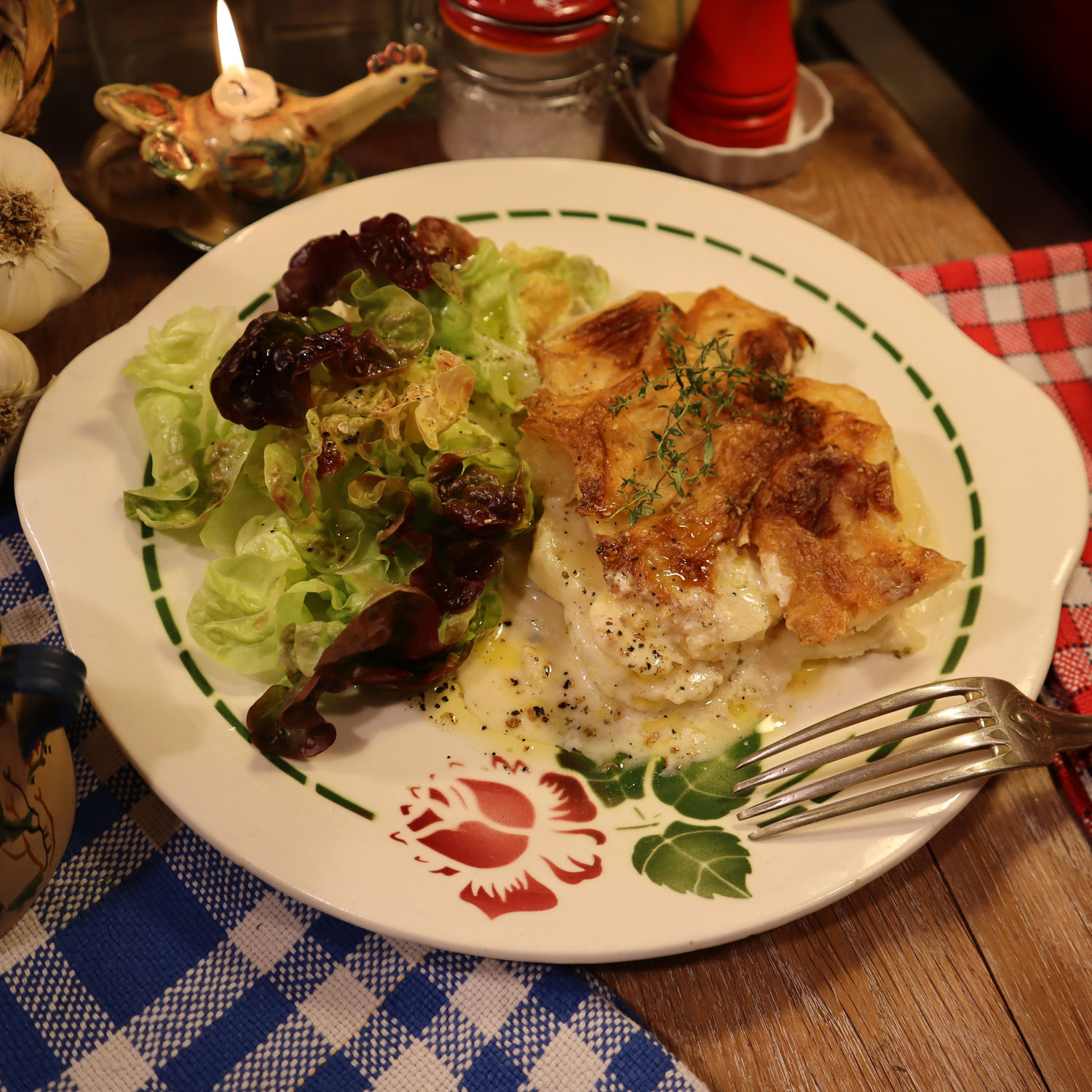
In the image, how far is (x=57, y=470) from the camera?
2.36 metres

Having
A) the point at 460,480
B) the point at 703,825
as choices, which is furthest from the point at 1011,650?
the point at 460,480

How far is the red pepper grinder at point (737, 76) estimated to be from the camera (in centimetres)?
349

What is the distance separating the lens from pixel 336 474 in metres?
2.34

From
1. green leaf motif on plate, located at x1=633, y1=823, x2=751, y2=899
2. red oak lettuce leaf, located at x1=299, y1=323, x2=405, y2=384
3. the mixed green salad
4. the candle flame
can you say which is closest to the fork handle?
green leaf motif on plate, located at x1=633, y1=823, x2=751, y2=899

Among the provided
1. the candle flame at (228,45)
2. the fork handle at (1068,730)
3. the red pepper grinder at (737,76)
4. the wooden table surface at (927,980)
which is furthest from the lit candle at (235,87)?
the fork handle at (1068,730)

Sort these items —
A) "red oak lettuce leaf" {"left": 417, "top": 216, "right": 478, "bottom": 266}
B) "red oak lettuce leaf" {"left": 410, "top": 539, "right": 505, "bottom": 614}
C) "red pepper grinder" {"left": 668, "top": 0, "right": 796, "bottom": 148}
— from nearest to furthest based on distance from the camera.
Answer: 1. "red oak lettuce leaf" {"left": 410, "top": 539, "right": 505, "bottom": 614}
2. "red oak lettuce leaf" {"left": 417, "top": 216, "right": 478, "bottom": 266}
3. "red pepper grinder" {"left": 668, "top": 0, "right": 796, "bottom": 148}

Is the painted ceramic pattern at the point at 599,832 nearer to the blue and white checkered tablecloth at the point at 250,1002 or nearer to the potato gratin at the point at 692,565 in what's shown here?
the potato gratin at the point at 692,565

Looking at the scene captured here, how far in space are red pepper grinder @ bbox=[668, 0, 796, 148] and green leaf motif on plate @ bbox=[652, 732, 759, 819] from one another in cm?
254

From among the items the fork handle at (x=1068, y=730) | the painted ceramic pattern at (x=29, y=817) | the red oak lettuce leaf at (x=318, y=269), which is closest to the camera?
the painted ceramic pattern at (x=29, y=817)

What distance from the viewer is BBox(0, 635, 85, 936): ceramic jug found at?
5.18ft

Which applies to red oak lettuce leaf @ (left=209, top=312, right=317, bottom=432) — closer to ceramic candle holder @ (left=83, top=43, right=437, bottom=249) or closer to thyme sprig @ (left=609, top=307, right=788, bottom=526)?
thyme sprig @ (left=609, top=307, right=788, bottom=526)

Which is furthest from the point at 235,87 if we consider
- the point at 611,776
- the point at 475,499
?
the point at 611,776

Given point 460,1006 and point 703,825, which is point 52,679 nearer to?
point 460,1006

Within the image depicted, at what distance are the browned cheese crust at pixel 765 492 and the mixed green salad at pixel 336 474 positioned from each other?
0.65ft
